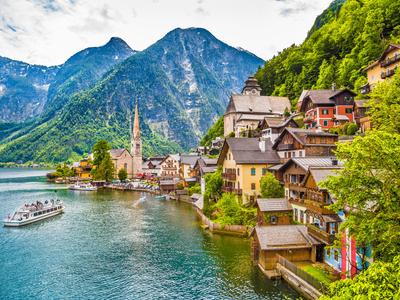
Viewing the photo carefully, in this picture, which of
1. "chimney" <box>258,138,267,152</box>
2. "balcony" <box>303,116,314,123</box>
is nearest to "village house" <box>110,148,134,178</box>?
"balcony" <box>303,116,314,123</box>

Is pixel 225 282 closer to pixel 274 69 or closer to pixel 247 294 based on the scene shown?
pixel 247 294

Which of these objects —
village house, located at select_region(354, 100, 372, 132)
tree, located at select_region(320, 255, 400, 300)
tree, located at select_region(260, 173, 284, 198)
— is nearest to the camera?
tree, located at select_region(320, 255, 400, 300)

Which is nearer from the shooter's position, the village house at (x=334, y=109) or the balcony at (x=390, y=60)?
the balcony at (x=390, y=60)

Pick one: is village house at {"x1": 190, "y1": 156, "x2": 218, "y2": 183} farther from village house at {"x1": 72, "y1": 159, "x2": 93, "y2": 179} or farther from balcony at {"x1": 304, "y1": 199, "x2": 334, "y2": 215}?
village house at {"x1": 72, "y1": 159, "x2": 93, "y2": 179}

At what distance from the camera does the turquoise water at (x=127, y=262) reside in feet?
99.1

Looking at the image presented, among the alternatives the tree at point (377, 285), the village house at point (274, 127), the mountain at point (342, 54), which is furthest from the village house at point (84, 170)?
the tree at point (377, 285)

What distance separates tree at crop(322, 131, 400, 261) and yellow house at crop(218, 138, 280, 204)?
1304 inches

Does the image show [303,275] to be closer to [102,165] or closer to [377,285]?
[377,285]

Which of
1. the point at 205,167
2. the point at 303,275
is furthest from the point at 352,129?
the point at 303,275

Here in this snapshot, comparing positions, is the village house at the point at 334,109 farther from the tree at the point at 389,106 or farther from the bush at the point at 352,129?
the tree at the point at 389,106

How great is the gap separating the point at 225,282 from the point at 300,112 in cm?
6183

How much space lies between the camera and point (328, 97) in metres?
73.6

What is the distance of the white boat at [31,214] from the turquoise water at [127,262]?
255 cm

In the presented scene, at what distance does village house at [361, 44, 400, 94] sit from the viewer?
58.9 m
